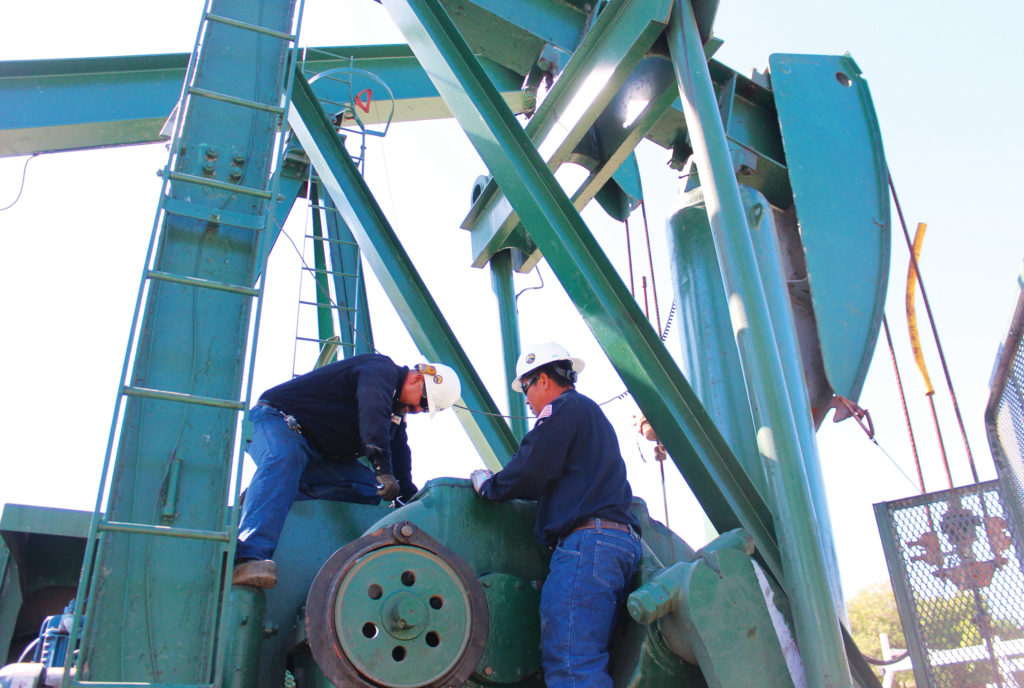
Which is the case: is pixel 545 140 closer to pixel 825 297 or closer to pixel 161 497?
pixel 825 297

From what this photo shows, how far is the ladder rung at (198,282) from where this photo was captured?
159 inches

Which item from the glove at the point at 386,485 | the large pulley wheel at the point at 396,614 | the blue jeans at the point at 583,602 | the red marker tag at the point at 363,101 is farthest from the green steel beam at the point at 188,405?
the red marker tag at the point at 363,101

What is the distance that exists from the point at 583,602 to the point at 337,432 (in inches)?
68.5

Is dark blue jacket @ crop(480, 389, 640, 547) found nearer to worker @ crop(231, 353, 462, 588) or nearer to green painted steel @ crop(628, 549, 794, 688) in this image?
green painted steel @ crop(628, 549, 794, 688)

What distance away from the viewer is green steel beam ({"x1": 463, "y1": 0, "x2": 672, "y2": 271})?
205 inches

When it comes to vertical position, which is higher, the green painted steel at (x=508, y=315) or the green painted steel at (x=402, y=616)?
the green painted steel at (x=508, y=315)

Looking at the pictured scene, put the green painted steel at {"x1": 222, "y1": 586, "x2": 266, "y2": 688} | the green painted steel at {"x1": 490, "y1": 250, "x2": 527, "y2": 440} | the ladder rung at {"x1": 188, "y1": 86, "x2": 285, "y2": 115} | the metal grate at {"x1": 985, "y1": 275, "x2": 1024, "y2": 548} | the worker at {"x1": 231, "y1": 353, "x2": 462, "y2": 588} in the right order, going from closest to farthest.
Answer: the metal grate at {"x1": 985, "y1": 275, "x2": 1024, "y2": 548}
the green painted steel at {"x1": 222, "y1": 586, "x2": 266, "y2": 688}
the worker at {"x1": 231, "y1": 353, "x2": 462, "y2": 588}
the ladder rung at {"x1": 188, "y1": 86, "x2": 285, "y2": 115}
the green painted steel at {"x1": 490, "y1": 250, "x2": 527, "y2": 440}

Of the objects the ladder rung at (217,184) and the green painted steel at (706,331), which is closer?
the ladder rung at (217,184)

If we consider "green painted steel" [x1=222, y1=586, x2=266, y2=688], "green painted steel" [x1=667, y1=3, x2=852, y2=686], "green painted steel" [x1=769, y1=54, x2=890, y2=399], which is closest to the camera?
"green painted steel" [x1=667, y1=3, x2=852, y2=686]

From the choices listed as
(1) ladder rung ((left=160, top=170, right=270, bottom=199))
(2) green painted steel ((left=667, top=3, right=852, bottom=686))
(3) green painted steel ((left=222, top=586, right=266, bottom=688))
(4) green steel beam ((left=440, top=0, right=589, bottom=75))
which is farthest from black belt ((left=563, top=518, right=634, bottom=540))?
(4) green steel beam ((left=440, top=0, right=589, bottom=75))

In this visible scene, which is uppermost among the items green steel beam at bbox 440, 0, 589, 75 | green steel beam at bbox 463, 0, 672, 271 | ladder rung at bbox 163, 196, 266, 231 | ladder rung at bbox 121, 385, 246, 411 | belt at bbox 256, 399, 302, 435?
green steel beam at bbox 440, 0, 589, 75

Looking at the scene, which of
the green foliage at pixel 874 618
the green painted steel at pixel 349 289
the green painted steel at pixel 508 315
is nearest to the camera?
the green painted steel at pixel 508 315

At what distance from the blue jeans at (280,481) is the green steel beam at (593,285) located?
156 centimetres

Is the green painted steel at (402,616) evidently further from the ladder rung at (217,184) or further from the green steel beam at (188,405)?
the ladder rung at (217,184)
